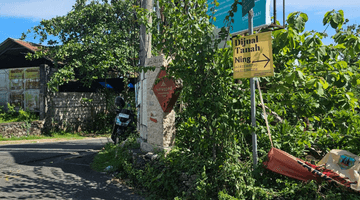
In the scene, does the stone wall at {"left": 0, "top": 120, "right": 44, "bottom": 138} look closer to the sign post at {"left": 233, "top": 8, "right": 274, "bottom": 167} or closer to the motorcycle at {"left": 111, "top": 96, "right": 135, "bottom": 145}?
the motorcycle at {"left": 111, "top": 96, "right": 135, "bottom": 145}

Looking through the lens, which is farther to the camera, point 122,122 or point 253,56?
point 122,122

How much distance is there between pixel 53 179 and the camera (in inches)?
215

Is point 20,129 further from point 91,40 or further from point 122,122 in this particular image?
point 122,122

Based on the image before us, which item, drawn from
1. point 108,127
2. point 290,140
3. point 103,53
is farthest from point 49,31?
point 290,140

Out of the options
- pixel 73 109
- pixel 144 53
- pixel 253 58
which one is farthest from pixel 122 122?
pixel 73 109

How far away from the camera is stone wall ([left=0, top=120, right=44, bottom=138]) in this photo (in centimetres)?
1278

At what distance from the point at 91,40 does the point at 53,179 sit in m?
10.7

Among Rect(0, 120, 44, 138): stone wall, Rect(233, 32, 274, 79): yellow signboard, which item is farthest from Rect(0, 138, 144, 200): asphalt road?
Rect(0, 120, 44, 138): stone wall

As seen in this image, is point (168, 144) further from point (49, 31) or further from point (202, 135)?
point (49, 31)

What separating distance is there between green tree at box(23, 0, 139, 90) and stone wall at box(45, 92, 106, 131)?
3.44 ft

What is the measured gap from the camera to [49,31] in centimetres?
1515

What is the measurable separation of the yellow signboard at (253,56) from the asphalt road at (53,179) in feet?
8.69

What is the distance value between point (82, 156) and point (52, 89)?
7065 millimetres

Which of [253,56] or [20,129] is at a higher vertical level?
[253,56]
